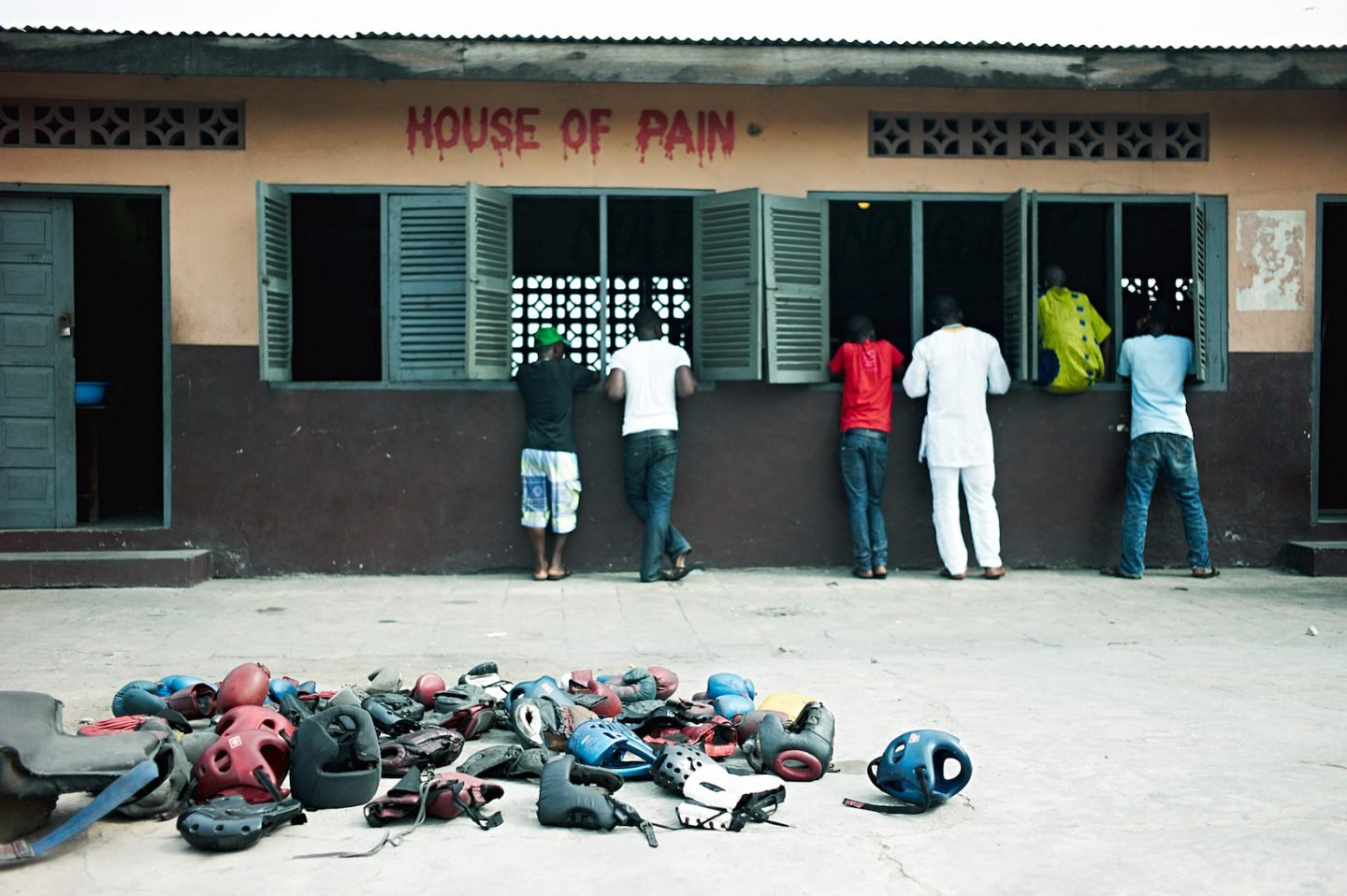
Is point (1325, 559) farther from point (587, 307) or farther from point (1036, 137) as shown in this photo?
point (587, 307)

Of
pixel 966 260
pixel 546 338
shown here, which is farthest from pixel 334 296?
A: pixel 966 260

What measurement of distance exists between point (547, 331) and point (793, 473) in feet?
6.85

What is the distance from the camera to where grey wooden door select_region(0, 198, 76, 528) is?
1002cm

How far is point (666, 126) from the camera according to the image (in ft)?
33.9

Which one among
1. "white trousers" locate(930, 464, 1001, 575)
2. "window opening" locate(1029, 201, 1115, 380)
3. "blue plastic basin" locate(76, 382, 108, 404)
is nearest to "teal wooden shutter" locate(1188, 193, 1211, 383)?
"white trousers" locate(930, 464, 1001, 575)

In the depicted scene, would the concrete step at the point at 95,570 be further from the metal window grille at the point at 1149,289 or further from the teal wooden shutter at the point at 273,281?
the metal window grille at the point at 1149,289

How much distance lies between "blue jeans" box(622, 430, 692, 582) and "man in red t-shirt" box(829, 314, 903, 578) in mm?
1253

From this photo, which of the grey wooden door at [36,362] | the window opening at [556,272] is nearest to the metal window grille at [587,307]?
the window opening at [556,272]

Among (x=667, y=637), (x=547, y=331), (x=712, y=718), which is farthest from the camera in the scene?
(x=547, y=331)

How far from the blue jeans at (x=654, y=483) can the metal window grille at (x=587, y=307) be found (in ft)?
9.23

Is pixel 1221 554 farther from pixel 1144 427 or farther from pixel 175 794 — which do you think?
pixel 175 794

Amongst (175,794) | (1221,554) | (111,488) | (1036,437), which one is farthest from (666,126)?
(175,794)

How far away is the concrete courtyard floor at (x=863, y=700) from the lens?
3980 millimetres

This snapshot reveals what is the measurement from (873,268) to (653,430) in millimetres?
5474
